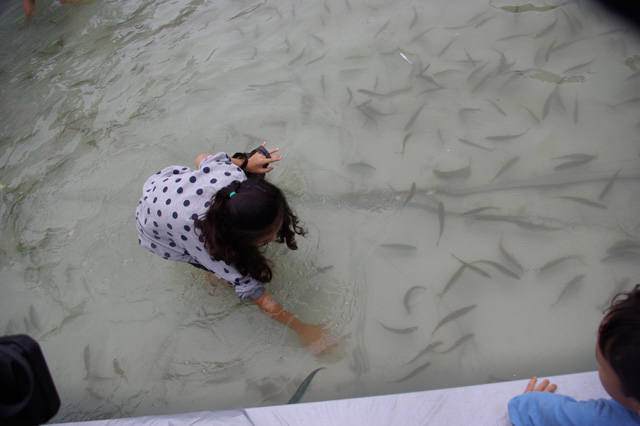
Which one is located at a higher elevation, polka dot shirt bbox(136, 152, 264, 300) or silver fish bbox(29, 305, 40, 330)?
polka dot shirt bbox(136, 152, 264, 300)

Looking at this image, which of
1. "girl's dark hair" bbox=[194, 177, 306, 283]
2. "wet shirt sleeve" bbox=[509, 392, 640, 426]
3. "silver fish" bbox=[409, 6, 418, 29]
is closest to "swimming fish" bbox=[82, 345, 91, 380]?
"girl's dark hair" bbox=[194, 177, 306, 283]

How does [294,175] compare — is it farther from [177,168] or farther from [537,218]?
[537,218]

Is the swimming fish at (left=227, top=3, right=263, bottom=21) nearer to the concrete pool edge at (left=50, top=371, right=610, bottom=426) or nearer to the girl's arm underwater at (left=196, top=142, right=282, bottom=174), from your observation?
the girl's arm underwater at (left=196, top=142, right=282, bottom=174)

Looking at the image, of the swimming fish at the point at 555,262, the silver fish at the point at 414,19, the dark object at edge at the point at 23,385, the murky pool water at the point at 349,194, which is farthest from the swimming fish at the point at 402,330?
the silver fish at the point at 414,19

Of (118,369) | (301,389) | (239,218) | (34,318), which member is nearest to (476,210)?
(301,389)

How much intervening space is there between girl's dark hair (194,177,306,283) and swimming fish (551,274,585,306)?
165 cm

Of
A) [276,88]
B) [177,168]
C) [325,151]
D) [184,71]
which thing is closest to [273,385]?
[177,168]

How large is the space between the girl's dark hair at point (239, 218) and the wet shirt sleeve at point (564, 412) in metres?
1.27

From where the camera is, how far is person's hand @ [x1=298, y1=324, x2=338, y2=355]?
2.27 m

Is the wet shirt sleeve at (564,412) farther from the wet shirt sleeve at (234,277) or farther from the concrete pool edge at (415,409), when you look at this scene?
the wet shirt sleeve at (234,277)

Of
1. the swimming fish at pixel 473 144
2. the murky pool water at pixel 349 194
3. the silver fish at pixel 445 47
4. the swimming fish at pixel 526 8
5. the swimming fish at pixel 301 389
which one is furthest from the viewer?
the swimming fish at pixel 526 8

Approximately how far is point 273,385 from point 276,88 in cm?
245

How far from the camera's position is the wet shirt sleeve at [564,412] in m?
1.39

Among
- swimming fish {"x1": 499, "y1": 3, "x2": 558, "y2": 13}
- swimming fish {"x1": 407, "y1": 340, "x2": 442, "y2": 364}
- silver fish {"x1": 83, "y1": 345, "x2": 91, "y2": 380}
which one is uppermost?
swimming fish {"x1": 499, "y1": 3, "x2": 558, "y2": 13}
